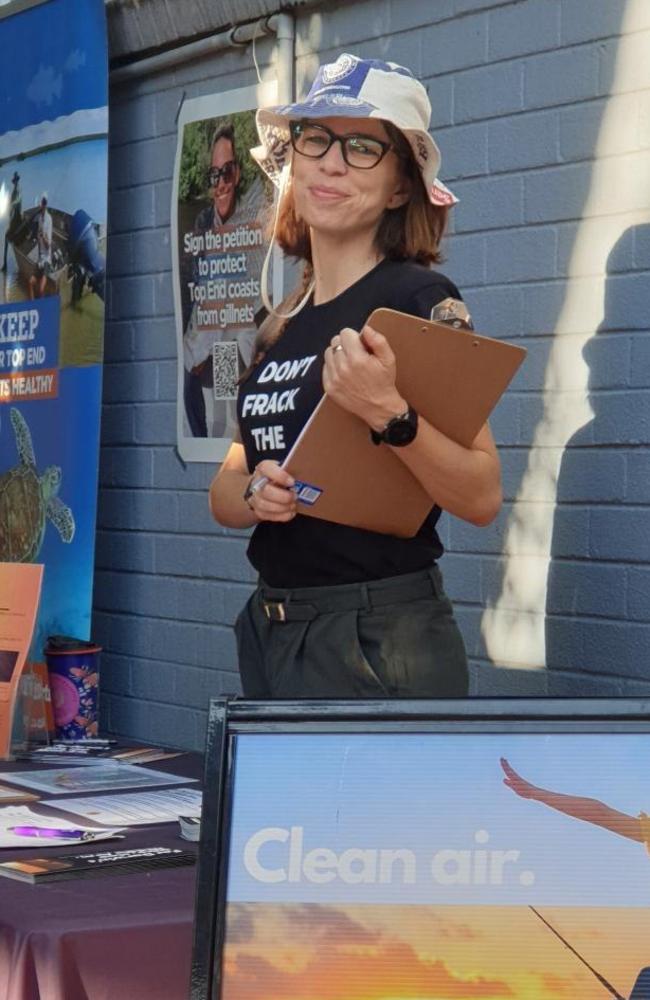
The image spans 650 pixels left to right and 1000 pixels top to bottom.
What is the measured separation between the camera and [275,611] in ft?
8.50

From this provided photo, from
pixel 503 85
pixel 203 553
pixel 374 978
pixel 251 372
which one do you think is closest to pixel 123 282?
pixel 203 553

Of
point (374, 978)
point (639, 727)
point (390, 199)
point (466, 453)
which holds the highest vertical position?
point (390, 199)

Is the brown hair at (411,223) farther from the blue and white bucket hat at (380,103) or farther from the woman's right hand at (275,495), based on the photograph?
the woman's right hand at (275,495)

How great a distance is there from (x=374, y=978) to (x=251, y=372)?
151 cm

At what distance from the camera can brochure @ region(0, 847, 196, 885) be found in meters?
1.95

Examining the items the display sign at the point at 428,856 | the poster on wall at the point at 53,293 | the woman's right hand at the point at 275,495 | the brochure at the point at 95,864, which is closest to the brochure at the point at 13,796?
the brochure at the point at 95,864

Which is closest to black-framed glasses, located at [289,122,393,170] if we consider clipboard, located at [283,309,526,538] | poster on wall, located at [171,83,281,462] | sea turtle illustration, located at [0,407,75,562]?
clipboard, located at [283,309,526,538]

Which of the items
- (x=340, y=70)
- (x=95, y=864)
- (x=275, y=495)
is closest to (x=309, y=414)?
(x=275, y=495)

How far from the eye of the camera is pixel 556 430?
12.5 feet

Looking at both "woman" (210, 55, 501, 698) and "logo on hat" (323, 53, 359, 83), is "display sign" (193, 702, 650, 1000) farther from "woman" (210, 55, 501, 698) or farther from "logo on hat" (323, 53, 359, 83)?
"logo on hat" (323, 53, 359, 83)

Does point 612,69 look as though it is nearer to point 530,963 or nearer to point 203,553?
point 203,553

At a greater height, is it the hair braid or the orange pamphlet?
the hair braid

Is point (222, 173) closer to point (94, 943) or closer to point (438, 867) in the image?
point (94, 943)

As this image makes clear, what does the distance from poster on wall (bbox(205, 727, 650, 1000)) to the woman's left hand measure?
2.90 feet
